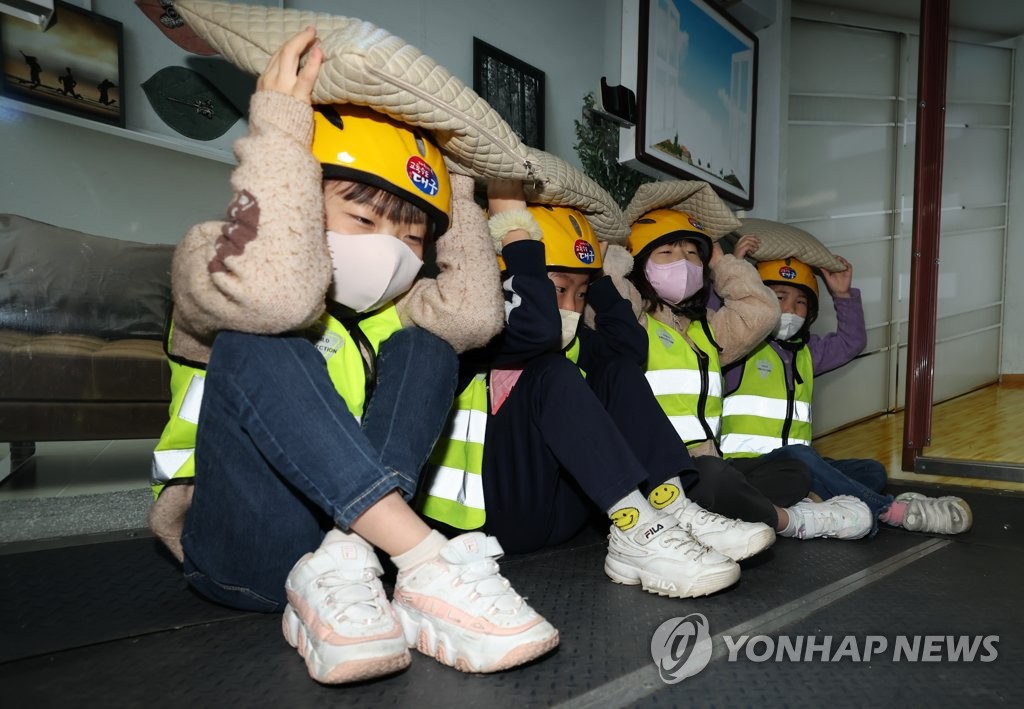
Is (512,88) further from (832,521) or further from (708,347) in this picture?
(832,521)

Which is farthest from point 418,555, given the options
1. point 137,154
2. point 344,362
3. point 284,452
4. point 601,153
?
point 601,153

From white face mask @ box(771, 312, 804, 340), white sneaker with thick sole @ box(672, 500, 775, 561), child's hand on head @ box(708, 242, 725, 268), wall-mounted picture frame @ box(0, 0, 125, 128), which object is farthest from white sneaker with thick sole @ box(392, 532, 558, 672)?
white face mask @ box(771, 312, 804, 340)

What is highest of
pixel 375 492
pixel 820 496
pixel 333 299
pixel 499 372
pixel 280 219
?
pixel 280 219

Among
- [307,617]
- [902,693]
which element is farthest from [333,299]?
[902,693]

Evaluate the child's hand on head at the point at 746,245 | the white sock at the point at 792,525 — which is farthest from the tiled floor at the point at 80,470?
the child's hand on head at the point at 746,245

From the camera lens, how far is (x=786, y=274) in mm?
2404

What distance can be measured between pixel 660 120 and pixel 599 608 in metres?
2.02

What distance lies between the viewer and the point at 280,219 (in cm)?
100

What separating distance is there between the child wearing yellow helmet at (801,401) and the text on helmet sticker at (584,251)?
0.76 metres

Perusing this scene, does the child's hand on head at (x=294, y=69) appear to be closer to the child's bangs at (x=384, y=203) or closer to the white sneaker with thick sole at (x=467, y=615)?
the child's bangs at (x=384, y=203)

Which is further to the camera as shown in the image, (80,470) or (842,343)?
(842,343)

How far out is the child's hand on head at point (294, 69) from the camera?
108 centimetres

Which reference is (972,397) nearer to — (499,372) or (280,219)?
(499,372)

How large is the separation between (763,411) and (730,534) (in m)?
0.90
